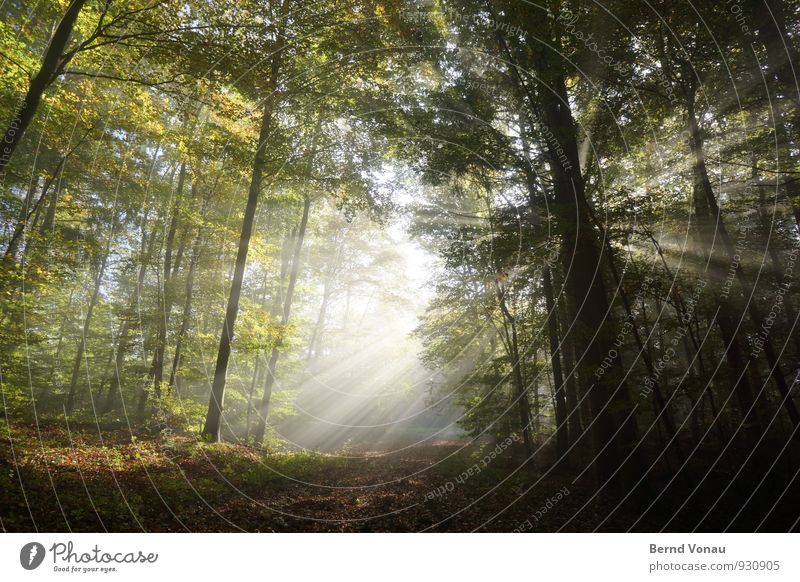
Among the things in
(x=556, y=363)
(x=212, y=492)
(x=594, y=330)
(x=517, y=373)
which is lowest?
(x=212, y=492)

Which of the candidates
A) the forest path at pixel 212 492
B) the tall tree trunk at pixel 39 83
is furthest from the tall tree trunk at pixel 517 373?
the tall tree trunk at pixel 39 83

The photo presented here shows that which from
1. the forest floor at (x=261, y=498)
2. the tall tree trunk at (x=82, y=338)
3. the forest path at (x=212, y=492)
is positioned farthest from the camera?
the tall tree trunk at (x=82, y=338)

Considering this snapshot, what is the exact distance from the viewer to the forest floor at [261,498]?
5414mm

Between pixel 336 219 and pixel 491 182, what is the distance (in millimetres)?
11440

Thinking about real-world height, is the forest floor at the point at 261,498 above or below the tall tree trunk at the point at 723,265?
below

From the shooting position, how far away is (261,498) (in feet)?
25.6

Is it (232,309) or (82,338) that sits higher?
(232,309)

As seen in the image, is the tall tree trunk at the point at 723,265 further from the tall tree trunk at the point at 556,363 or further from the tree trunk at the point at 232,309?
the tree trunk at the point at 232,309

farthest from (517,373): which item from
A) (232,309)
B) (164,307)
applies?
(164,307)

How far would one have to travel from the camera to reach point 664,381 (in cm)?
1141

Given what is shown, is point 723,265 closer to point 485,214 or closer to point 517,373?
point 517,373

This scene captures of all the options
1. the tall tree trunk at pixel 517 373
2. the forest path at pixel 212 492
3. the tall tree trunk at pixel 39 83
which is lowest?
the forest path at pixel 212 492

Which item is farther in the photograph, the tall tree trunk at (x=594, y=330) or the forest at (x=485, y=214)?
the tall tree trunk at (x=594, y=330)
